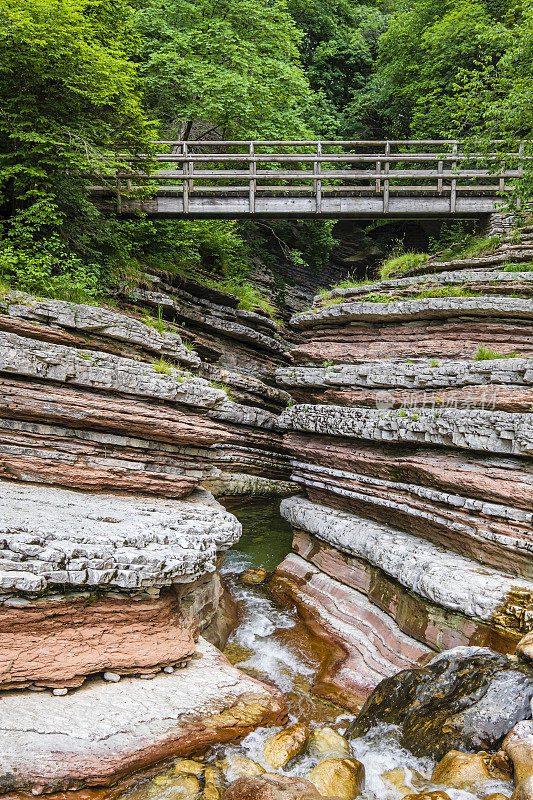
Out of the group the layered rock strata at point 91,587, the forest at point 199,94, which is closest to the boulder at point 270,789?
the layered rock strata at point 91,587

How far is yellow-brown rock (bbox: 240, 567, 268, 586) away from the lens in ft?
40.9

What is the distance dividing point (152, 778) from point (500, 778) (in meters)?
3.72

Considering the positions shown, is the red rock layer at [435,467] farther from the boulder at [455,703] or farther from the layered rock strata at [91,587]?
the layered rock strata at [91,587]

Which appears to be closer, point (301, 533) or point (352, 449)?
point (352, 449)

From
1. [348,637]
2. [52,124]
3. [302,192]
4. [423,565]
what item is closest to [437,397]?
[423,565]

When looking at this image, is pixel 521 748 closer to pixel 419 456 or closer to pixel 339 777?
pixel 339 777

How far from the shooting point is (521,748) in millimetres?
5102

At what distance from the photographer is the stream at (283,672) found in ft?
19.1

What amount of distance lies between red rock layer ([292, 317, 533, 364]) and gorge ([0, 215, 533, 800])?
0.06 m

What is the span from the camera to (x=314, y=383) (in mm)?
14180

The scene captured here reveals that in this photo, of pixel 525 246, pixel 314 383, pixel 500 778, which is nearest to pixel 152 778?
pixel 500 778

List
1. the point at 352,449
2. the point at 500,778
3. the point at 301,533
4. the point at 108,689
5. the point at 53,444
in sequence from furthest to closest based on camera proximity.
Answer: the point at 301,533 < the point at 352,449 < the point at 53,444 < the point at 108,689 < the point at 500,778

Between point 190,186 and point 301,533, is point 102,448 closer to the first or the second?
point 301,533

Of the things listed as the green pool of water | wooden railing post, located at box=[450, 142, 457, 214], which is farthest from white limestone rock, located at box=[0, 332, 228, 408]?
wooden railing post, located at box=[450, 142, 457, 214]
